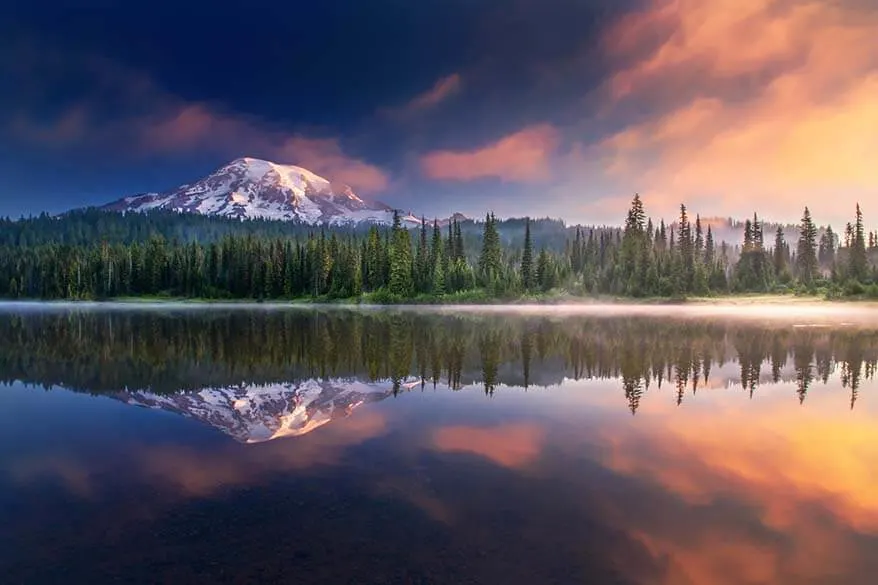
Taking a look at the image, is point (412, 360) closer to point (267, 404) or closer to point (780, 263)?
point (267, 404)

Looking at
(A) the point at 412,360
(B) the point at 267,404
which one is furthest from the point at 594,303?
(B) the point at 267,404

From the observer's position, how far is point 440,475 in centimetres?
1332

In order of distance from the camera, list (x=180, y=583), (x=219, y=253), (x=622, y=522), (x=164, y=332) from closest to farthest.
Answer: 1. (x=180, y=583)
2. (x=622, y=522)
3. (x=164, y=332)
4. (x=219, y=253)

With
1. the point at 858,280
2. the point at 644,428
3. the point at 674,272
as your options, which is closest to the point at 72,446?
the point at 644,428

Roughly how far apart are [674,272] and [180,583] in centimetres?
13297

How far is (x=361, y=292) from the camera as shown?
130 metres

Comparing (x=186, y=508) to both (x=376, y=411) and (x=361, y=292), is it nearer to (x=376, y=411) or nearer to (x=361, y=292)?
(x=376, y=411)

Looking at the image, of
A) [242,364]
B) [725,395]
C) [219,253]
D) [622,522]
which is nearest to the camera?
[622,522]

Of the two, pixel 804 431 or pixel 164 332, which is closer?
pixel 804 431

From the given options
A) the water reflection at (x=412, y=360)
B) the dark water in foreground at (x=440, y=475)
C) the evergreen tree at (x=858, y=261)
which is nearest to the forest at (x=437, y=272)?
the evergreen tree at (x=858, y=261)

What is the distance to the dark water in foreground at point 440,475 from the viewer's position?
916 cm

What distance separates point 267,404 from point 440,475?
34.0ft

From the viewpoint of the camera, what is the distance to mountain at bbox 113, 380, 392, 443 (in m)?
18.1

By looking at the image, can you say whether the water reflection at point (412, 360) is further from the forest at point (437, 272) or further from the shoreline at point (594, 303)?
the forest at point (437, 272)
